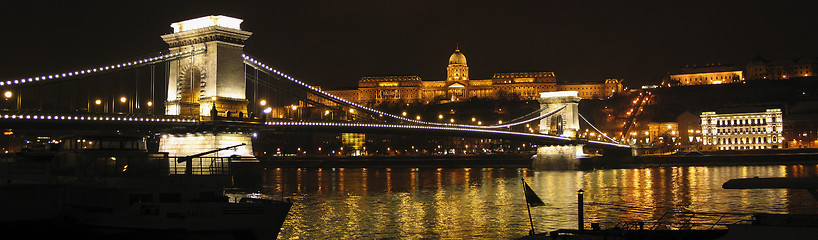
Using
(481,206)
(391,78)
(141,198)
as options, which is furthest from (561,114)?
(391,78)

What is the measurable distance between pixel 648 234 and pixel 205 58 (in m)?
27.5

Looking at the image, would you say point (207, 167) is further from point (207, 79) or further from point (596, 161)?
point (596, 161)

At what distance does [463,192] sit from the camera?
39844 mm

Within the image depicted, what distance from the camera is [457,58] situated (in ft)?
611

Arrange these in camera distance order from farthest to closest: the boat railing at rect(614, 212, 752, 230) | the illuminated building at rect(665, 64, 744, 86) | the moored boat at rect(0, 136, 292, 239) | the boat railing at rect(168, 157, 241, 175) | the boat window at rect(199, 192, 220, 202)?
1. the illuminated building at rect(665, 64, 744, 86)
2. the boat railing at rect(168, 157, 241, 175)
3. the boat window at rect(199, 192, 220, 202)
4. the moored boat at rect(0, 136, 292, 239)
5. the boat railing at rect(614, 212, 752, 230)

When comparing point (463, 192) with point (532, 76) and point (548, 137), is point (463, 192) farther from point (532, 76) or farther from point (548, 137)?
point (532, 76)

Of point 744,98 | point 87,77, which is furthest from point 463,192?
point 744,98

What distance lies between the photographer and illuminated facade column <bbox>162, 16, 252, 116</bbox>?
38.2m

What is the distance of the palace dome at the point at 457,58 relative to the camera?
186250mm

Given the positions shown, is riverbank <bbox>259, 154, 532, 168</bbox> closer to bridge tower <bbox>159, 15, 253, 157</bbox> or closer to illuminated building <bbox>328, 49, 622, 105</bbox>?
bridge tower <bbox>159, 15, 253, 157</bbox>

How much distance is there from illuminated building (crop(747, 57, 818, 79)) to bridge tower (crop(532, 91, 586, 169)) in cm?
8965

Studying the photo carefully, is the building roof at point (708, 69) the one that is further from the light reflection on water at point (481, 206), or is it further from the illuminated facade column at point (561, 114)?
the light reflection on water at point (481, 206)

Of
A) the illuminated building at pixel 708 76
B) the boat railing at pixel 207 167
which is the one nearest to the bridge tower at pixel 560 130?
the boat railing at pixel 207 167

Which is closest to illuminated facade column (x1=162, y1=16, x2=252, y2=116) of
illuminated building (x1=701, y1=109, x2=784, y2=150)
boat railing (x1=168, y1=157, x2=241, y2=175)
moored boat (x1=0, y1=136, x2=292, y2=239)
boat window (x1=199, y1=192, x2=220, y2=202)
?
boat railing (x1=168, y1=157, x2=241, y2=175)
